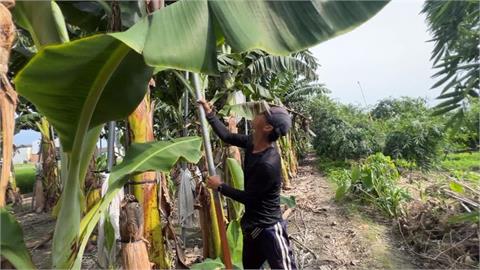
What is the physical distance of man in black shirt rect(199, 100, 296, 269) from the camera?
6.74 ft

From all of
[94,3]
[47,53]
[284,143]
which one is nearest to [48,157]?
[284,143]

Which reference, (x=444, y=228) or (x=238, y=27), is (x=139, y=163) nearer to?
(x=238, y=27)

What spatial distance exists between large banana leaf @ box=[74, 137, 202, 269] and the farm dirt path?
209 centimetres

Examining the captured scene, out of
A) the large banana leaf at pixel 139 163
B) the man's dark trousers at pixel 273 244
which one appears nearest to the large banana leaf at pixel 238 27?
the large banana leaf at pixel 139 163

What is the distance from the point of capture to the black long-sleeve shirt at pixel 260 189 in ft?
6.70

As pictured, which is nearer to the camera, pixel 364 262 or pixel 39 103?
pixel 39 103

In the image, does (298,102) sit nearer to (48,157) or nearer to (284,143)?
(284,143)

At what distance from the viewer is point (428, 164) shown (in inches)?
342

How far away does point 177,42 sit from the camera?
1.25m

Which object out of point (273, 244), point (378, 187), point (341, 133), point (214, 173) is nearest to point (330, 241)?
point (378, 187)

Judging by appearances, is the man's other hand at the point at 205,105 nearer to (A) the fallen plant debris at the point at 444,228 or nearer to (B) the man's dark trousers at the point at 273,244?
(B) the man's dark trousers at the point at 273,244

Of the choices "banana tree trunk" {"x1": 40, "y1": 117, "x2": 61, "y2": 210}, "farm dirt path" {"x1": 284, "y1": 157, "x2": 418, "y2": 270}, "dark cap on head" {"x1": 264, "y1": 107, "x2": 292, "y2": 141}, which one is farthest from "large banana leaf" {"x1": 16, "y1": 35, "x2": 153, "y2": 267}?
"banana tree trunk" {"x1": 40, "y1": 117, "x2": 61, "y2": 210}

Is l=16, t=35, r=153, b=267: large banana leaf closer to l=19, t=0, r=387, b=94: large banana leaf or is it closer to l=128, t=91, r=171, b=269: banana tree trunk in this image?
l=19, t=0, r=387, b=94: large banana leaf

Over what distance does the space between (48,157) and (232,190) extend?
7710 mm
